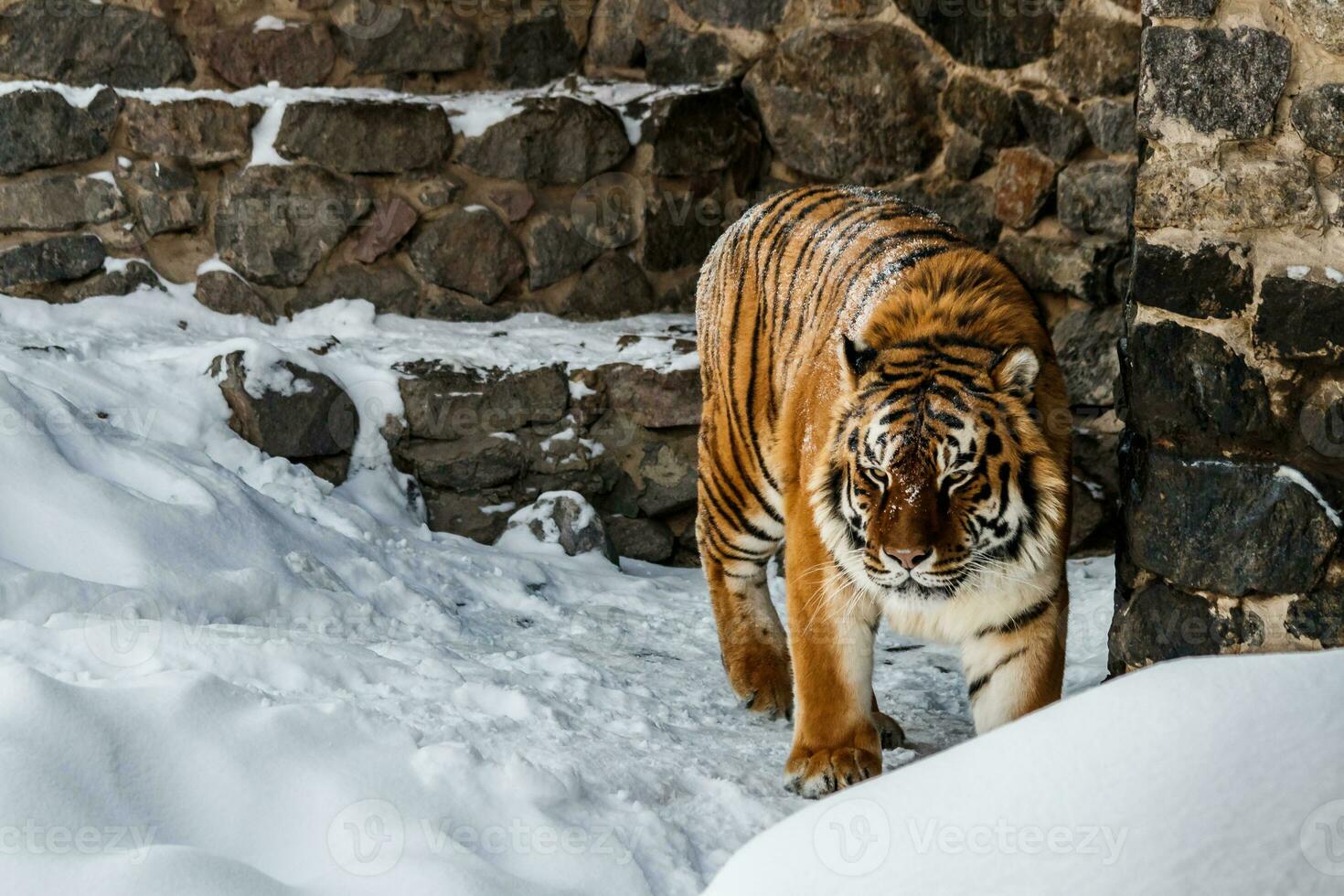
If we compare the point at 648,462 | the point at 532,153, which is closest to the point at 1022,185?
the point at 648,462

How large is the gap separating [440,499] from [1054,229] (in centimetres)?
236

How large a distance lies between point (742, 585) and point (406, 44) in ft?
8.47

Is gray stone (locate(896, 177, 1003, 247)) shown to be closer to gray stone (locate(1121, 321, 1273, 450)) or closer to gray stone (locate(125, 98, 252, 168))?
gray stone (locate(1121, 321, 1273, 450))

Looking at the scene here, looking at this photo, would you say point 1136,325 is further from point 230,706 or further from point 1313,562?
point 230,706

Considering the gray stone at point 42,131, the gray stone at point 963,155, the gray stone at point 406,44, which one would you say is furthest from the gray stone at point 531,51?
the gray stone at point 963,155

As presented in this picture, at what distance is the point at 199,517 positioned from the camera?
3650 millimetres

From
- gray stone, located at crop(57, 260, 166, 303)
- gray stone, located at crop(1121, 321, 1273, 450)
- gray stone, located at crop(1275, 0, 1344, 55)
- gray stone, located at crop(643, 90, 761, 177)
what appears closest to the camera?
gray stone, located at crop(1275, 0, 1344, 55)

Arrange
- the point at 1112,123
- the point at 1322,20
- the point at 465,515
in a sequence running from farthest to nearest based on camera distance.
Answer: the point at 465,515 < the point at 1112,123 < the point at 1322,20

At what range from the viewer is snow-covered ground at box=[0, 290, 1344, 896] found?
1816 mm

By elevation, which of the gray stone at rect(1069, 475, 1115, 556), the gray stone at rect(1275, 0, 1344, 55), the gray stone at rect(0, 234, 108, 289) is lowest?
the gray stone at rect(1069, 475, 1115, 556)

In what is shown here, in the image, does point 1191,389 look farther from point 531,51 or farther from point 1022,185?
point 531,51

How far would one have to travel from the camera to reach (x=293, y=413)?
471 cm

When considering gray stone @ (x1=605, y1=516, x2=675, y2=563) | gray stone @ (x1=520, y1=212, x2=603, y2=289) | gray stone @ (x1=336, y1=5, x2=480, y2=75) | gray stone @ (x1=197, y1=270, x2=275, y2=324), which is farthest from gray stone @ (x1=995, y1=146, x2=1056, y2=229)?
gray stone @ (x1=197, y1=270, x2=275, y2=324)

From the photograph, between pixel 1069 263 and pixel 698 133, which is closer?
pixel 1069 263
